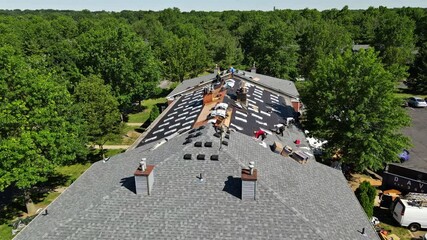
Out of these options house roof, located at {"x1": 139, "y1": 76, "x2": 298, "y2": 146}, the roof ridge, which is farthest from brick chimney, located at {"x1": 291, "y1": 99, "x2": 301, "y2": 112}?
the roof ridge

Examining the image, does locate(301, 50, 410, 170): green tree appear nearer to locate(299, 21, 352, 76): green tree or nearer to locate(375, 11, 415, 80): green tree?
locate(299, 21, 352, 76): green tree

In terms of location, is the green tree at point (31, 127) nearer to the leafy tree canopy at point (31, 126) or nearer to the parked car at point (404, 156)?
the leafy tree canopy at point (31, 126)

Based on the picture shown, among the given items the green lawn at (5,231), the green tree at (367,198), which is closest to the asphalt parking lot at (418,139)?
the green tree at (367,198)

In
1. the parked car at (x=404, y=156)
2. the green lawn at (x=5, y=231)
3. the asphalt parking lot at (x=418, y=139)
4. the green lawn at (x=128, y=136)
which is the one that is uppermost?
the parked car at (x=404, y=156)

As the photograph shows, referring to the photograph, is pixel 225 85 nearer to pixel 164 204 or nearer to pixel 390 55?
pixel 164 204

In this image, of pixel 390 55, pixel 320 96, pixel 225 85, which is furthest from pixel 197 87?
pixel 390 55
